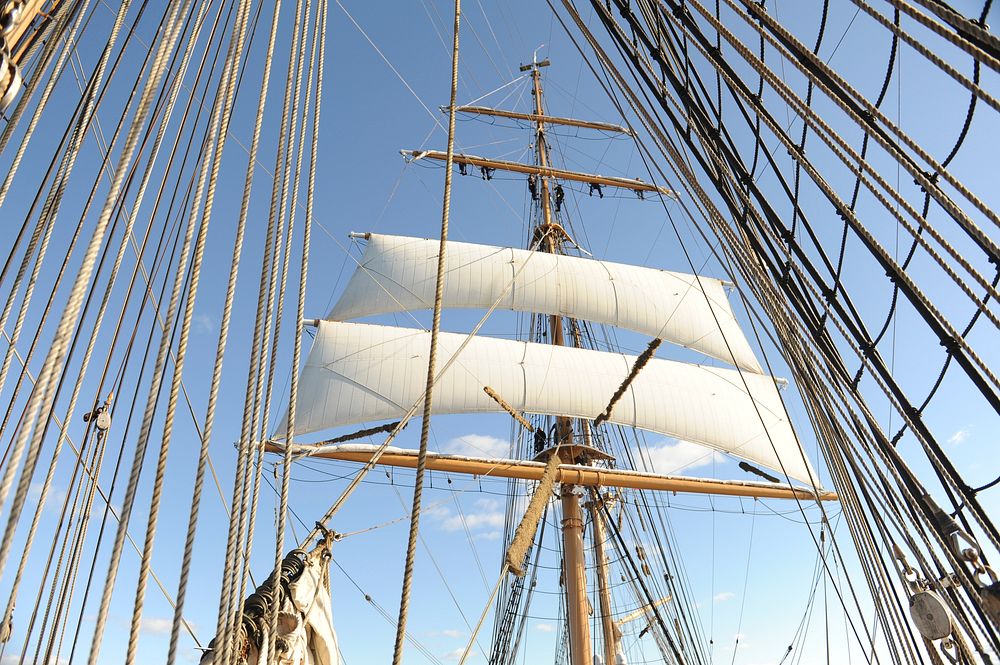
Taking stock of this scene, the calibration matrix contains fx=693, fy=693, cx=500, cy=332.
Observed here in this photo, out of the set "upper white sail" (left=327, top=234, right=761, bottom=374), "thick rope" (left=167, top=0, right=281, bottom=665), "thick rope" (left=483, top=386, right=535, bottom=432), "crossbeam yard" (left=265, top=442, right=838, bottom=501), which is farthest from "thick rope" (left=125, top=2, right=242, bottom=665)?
"upper white sail" (left=327, top=234, right=761, bottom=374)

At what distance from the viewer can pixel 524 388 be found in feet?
41.2

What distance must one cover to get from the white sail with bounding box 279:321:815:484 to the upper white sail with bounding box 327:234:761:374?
1.11 metres

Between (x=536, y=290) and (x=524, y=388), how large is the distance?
2.63 metres

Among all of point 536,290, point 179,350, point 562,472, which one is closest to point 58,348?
point 179,350

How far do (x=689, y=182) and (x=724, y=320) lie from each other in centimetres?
1318

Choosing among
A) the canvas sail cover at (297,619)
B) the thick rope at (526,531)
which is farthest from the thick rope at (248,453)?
the thick rope at (526,531)

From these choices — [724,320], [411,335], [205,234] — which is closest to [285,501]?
[205,234]

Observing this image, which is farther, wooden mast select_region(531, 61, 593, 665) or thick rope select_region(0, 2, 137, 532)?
wooden mast select_region(531, 61, 593, 665)

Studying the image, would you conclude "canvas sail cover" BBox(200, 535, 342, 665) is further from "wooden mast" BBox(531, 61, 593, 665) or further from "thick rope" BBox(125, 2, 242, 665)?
"wooden mast" BBox(531, 61, 593, 665)

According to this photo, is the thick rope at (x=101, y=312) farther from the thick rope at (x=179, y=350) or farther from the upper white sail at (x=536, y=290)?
the upper white sail at (x=536, y=290)

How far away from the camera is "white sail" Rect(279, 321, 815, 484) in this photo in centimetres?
1211

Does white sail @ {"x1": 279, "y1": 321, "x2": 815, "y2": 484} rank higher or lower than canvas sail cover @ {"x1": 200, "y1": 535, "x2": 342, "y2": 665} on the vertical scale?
higher

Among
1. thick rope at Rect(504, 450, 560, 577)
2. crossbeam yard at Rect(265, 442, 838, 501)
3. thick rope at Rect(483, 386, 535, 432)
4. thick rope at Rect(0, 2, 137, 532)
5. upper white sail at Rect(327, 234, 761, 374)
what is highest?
upper white sail at Rect(327, 234, 761, 374)

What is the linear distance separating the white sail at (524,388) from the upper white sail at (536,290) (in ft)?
3.64
